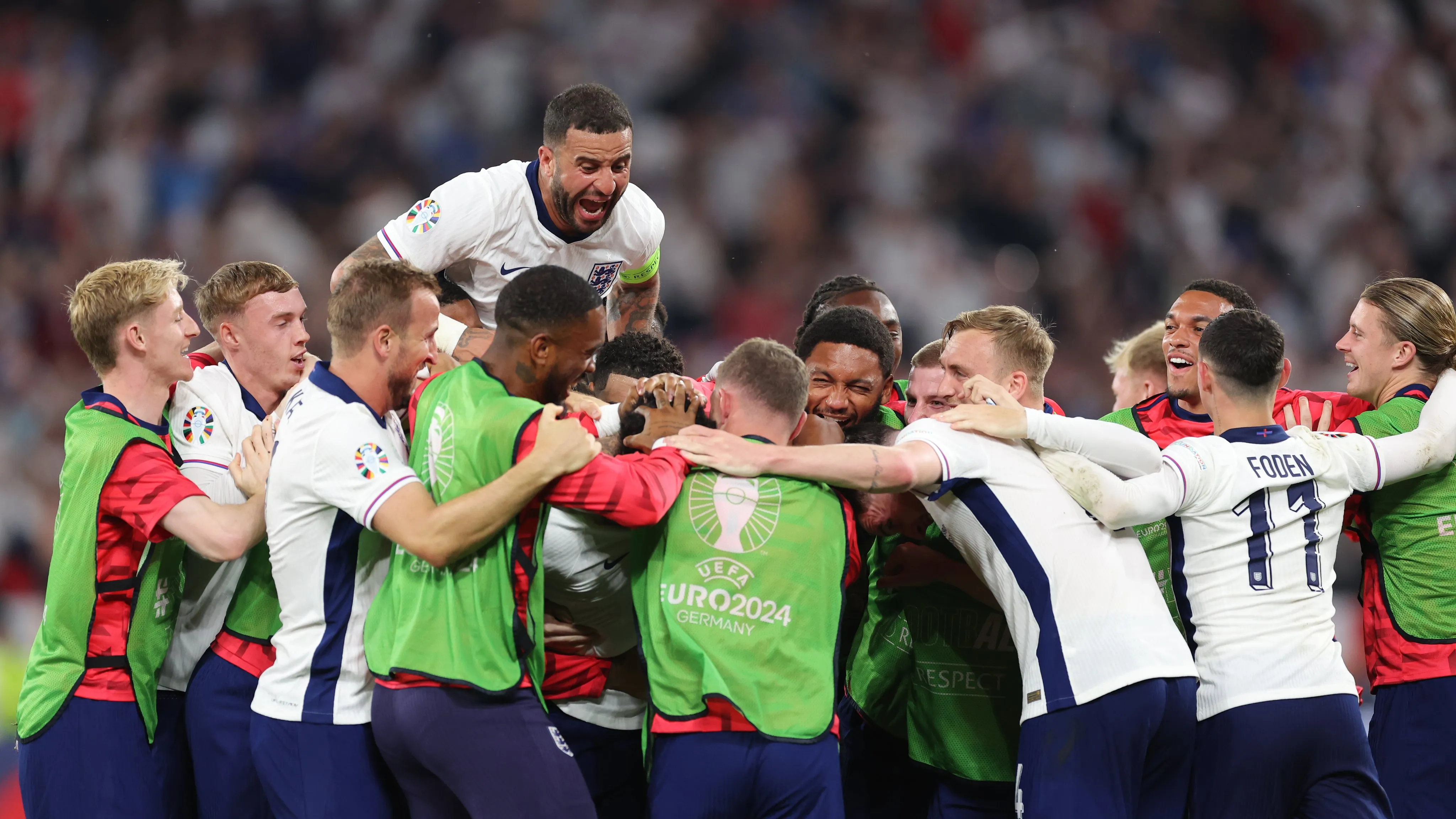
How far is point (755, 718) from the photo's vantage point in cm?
354

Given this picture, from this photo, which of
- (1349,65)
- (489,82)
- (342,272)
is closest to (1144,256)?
(1349,65)

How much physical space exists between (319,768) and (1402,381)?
13.8 ft

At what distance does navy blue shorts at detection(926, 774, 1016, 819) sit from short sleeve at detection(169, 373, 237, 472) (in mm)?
2816

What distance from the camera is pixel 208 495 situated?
4.12 meters

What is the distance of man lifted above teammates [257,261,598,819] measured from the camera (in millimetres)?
3602

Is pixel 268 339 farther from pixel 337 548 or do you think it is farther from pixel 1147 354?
pixel 1147 354

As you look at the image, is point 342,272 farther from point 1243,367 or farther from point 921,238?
point 921,238

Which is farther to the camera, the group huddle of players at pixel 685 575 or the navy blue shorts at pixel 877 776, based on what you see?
the navy blue shorts at pixel 877 776

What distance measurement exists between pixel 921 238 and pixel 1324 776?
7.47 meters

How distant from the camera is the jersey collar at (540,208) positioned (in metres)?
5.43

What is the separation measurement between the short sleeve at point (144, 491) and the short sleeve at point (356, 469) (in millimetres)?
600

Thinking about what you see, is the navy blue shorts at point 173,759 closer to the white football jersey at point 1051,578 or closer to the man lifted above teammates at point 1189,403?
the white football jersey at point 1051,578

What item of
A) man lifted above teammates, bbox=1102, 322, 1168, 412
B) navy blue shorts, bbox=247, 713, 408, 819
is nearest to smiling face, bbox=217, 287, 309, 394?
navy blue shorts, bbox=247, 713, 408, 819

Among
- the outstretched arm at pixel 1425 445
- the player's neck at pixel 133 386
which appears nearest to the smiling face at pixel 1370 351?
the outstretched arm at pixel 1425 445
